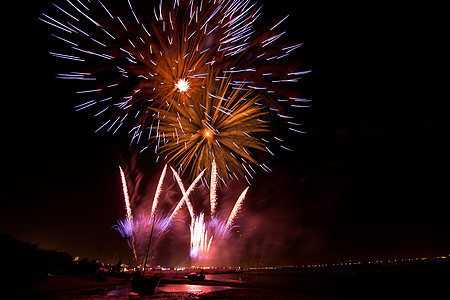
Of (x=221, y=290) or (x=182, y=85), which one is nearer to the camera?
(x=182, y=85)

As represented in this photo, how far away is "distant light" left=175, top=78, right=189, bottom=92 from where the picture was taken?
45.1ft

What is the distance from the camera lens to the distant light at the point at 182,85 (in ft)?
45.1

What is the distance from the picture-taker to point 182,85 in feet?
45.5

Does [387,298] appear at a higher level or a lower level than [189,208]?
lower

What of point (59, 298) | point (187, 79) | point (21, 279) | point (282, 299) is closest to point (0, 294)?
point (59, 298)

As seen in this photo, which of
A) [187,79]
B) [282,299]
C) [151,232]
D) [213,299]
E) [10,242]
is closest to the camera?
[187,79]

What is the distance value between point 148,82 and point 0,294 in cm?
1715

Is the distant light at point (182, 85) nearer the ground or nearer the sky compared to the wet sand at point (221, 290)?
nearer the sky

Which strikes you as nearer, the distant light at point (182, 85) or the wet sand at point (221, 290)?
the distant light at point (182, 85)

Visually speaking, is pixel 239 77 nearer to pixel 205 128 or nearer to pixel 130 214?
pixel 205 128

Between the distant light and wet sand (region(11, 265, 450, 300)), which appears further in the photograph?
wet sand (region(11, 265, 450, 300))

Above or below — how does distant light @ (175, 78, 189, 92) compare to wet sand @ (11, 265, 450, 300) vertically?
above

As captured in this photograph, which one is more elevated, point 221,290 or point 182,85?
point 182,85

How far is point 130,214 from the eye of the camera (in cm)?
2150
